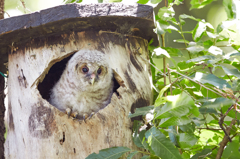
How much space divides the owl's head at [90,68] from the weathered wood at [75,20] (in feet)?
0.79

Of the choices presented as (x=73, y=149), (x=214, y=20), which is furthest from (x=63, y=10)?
(x=214, y=20)

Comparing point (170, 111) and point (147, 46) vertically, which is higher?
point (147, 46)

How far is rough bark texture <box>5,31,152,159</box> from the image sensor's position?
1998 mm

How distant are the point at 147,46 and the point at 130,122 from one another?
0.84 m

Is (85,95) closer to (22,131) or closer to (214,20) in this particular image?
(22,131)

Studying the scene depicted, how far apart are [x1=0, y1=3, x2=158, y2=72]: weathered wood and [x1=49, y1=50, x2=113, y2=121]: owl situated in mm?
289

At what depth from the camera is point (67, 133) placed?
79.4 inches

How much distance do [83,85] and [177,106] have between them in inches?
48.1

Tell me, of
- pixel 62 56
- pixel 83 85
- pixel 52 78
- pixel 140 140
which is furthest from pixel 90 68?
pixel 140 140

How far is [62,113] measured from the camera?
2064mm

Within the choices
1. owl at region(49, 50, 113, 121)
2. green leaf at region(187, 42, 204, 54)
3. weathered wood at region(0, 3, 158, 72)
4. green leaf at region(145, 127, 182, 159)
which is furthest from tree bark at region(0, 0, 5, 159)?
green leaf at region(187, 42, 204, 54)

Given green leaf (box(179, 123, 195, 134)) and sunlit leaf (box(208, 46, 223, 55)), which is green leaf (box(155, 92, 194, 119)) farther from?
sunlit leaf (box(208, 46, 223, 55))

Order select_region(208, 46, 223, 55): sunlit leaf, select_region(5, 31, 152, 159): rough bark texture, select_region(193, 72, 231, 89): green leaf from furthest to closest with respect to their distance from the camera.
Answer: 1. select_region(5, 31, 152, 159): rough bark texture
2. select_region(208, 46, 223, 55): sunlit leaf
3. select_region(193, 72, 231, 89): green leaf

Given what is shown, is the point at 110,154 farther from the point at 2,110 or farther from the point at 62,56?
the point at 2,110
